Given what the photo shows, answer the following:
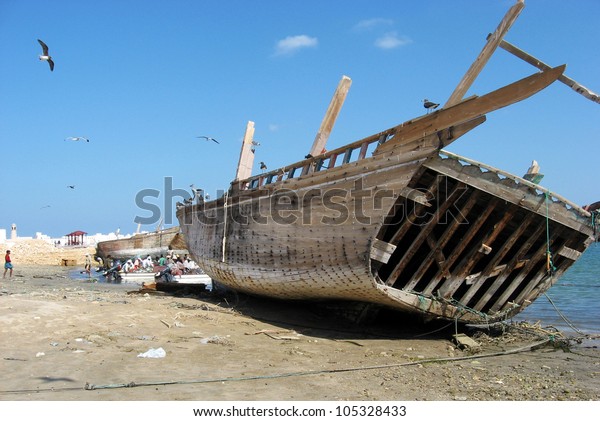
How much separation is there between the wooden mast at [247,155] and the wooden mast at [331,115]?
2512 mm

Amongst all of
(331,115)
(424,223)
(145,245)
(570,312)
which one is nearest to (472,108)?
(424,223)

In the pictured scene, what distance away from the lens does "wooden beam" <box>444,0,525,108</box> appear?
24.9ft

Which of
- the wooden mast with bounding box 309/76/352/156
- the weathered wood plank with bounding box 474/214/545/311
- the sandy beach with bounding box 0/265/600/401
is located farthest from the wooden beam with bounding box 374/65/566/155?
the wooden mast with bounding box 309/76/352/156

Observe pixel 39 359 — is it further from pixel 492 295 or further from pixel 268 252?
pixel 492 295

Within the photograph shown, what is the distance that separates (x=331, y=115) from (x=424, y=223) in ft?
16.6

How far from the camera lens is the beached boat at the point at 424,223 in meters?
7.38

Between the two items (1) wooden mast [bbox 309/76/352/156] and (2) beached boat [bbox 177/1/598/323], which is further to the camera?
(1) wooden mast [bbox 309/76/352/156]

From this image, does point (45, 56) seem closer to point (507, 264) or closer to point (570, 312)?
point (507, 264)

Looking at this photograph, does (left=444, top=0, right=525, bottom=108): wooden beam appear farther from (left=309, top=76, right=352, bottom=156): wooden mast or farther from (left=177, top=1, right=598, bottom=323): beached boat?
(left=309, top=76, right=352, bottom=156): wooden mast

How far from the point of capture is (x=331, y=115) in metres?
12.4

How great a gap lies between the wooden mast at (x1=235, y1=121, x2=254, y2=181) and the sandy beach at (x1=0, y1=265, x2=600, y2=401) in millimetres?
4725

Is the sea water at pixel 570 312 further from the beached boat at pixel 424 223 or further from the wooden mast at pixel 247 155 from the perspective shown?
the wooden mast at pixel 247 155

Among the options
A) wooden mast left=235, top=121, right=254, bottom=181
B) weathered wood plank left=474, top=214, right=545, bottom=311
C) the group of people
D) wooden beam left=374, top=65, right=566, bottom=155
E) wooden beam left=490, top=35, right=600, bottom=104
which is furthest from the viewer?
the group of people

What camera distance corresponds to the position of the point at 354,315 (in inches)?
367
